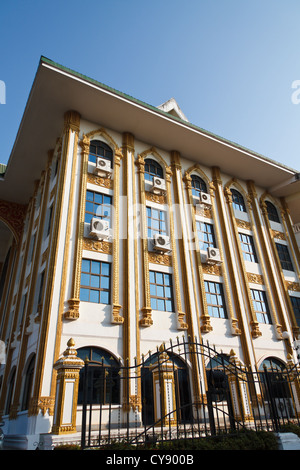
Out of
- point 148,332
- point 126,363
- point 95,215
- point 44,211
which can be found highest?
point 44,211

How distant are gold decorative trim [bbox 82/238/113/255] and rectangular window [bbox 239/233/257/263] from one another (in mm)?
6567

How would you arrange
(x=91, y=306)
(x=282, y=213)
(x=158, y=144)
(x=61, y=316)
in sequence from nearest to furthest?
(x=61, y=316) → (x=91, y=306) → (x=158, y=144) → (x=282, y=213)

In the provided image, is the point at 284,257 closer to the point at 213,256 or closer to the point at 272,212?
the point at 272,212

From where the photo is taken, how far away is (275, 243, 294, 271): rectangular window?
16.1 m

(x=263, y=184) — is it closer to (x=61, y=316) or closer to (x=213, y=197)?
(x=213, y=197)

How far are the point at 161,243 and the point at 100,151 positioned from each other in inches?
176

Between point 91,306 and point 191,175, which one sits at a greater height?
point 191,175

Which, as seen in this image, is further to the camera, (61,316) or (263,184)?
(263,184)

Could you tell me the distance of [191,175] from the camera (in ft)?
50.2

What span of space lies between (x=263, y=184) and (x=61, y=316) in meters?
12.8

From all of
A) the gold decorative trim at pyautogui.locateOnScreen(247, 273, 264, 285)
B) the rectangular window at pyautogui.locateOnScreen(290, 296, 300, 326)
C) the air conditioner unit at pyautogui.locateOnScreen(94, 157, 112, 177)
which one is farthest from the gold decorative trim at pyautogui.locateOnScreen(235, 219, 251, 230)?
the air conditioner unit at pyautogui.locateOnScreen(94, 157, 112, 177)

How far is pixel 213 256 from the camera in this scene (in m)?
13.1

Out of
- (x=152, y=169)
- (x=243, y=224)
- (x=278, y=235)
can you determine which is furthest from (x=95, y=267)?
(x=278, y=235)

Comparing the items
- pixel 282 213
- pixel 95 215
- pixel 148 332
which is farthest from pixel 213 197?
pixel 148 332
